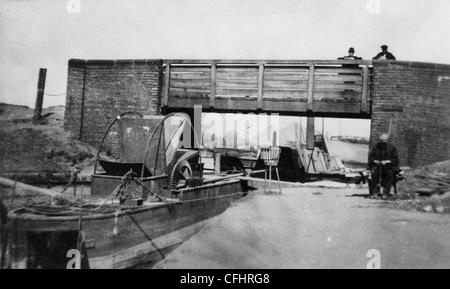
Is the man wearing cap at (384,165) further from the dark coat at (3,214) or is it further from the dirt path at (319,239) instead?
the dark coat at (3,214)

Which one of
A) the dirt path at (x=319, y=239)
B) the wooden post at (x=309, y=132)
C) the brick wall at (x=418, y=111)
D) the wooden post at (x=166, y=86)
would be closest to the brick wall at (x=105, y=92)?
the wooden post at (x=166, y=86)

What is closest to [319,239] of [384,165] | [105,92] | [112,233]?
[112,233]

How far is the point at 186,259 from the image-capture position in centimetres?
593

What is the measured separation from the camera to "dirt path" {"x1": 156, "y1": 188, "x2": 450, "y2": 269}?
545 centimetres

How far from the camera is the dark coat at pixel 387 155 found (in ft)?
29.7

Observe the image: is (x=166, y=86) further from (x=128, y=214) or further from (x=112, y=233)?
(x=112, y=233)

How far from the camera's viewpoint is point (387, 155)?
30.0 feet

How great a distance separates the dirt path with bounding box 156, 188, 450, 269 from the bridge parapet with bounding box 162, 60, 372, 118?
4688mm

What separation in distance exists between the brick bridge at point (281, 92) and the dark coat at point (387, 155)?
2.55 m

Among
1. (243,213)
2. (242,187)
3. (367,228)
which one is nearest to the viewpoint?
(367,228)

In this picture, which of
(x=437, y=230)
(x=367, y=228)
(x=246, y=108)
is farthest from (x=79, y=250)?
(x=246, y=108)

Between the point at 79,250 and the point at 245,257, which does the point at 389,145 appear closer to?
the point at 245,257

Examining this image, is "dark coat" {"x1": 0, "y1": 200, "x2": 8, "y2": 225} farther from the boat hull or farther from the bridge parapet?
the bridge parapet
